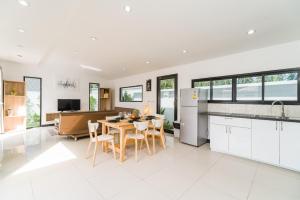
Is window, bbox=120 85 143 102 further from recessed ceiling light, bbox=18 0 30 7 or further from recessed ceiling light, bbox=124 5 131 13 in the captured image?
recessed ceiling light, bbox=18 0 30 7

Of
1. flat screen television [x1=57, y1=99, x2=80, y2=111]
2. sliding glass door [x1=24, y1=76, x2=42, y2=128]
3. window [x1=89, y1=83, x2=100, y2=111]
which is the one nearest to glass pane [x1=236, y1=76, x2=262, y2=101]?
flat screen television [x1=57, y1=99, x2=80, y2=111]

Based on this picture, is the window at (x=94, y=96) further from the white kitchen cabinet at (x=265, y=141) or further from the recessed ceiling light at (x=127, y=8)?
the white kitchen cabinet at (x=265, y=141)

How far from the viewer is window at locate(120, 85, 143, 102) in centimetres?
701

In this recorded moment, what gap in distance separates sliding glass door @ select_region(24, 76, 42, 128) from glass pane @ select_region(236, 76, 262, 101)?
7666 millimetres

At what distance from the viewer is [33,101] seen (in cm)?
624

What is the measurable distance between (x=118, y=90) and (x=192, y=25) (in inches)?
263

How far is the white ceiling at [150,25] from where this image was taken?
2.03 metres

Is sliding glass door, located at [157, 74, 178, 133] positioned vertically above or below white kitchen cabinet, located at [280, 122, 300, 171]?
above

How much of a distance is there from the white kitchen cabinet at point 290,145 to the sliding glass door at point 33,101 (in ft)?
26.8

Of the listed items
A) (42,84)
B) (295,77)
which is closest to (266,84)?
(295,77)

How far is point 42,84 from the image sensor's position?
21.1 ft

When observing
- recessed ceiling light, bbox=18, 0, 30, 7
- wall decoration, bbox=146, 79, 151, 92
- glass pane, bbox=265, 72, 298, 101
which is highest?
recessed ceiling light, bbox=18, 0, 30, 7

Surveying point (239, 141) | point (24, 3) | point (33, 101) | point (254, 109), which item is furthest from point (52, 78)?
point (254, 109)

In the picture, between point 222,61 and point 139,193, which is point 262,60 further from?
point 139,193
